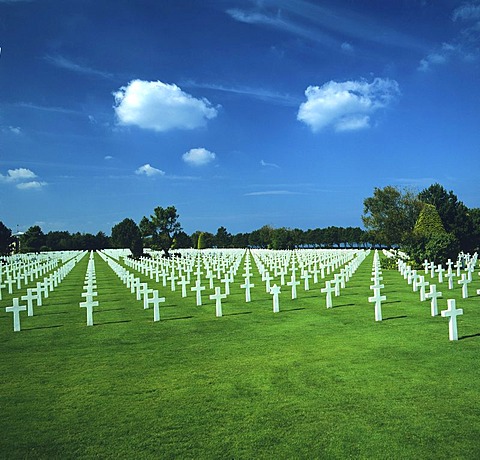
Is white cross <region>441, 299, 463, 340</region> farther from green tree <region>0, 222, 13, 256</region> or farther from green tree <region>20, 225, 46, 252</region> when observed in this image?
green tree <region>20, 225, 46, 252</region>

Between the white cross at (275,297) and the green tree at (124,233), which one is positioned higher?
the green tree at (124,233)

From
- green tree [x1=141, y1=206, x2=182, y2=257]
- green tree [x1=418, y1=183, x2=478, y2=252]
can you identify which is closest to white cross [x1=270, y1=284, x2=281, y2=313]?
green tree [x1=418, y1=183, x2=478, y2=252]

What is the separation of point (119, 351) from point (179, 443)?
4.32 metres

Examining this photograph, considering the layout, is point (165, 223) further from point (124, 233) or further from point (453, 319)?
point (453, 319)

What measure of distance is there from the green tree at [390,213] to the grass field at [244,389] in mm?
38771

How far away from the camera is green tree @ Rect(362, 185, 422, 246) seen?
1916 inches

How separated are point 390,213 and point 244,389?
46539mm

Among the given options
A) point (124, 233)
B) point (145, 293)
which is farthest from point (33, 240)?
point (145, 293)

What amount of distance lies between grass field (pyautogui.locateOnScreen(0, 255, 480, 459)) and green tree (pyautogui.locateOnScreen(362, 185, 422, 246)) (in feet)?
Answer: 127

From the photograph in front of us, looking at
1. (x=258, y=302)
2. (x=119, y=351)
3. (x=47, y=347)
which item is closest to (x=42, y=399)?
(x=119, y=351)

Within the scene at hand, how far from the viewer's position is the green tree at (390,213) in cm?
4866

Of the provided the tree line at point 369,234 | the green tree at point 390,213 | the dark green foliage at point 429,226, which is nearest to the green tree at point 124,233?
the tree line at point 369,234

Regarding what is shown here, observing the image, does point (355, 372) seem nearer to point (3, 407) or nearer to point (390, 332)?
point (390, 332)

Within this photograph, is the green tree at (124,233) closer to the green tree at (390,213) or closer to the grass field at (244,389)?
the green tree at (390,213)
